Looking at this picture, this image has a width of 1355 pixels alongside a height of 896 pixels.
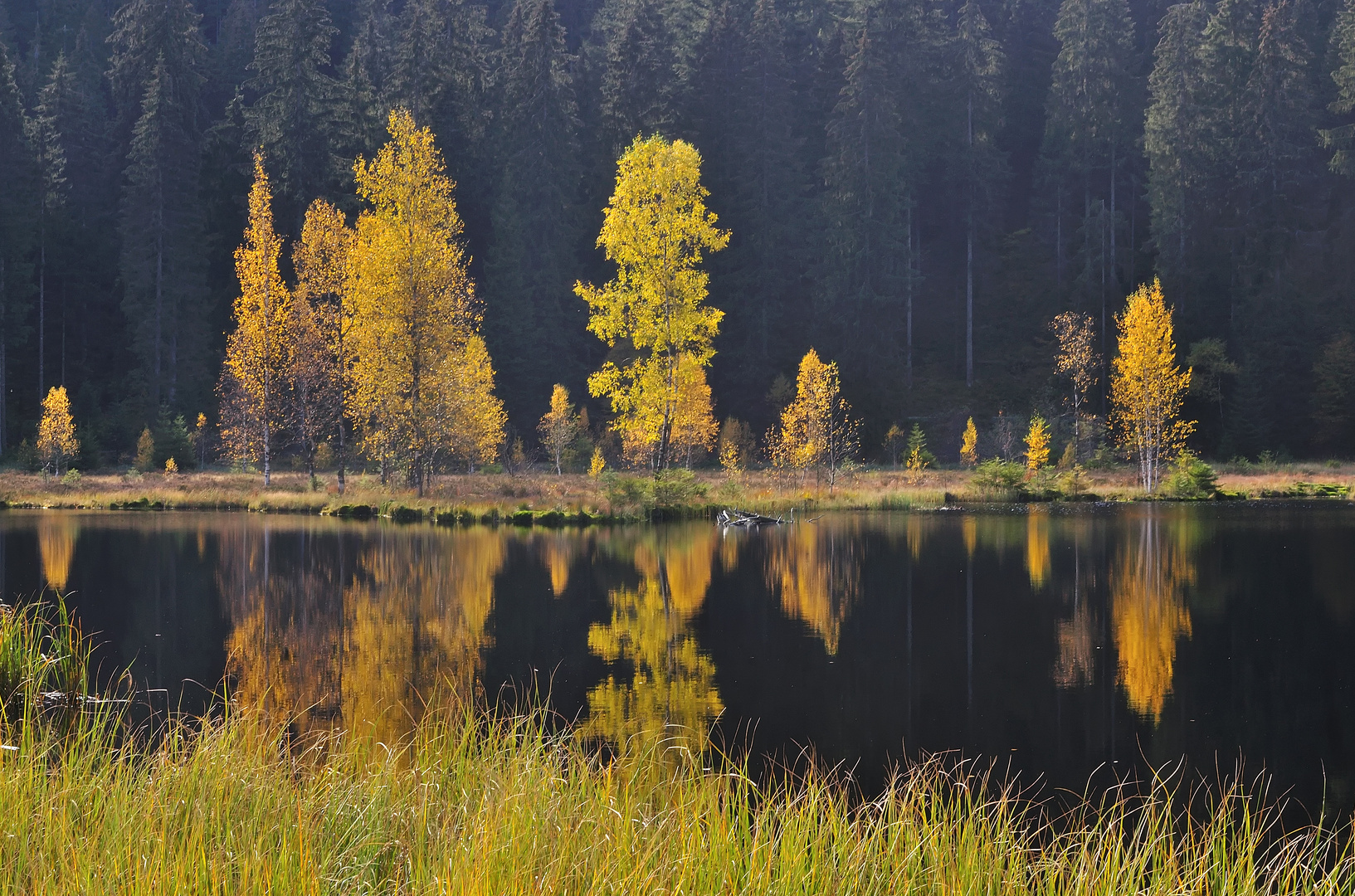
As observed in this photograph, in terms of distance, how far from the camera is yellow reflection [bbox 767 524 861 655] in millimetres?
13930

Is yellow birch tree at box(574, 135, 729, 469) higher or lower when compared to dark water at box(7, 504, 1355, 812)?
higher

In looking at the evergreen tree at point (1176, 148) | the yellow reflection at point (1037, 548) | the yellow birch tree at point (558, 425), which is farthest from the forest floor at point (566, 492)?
the evergreen tree at point (1176, 148)

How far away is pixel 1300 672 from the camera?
1059cm

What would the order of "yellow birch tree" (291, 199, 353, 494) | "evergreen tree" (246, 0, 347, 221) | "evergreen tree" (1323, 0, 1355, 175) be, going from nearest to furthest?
1. "yellow birch tree" (291, 199, 353, 494)
2. "evergreen tree" (1323, 0, 1355, 175)
3. "evergreen tree" (246, 0, 347, 221)

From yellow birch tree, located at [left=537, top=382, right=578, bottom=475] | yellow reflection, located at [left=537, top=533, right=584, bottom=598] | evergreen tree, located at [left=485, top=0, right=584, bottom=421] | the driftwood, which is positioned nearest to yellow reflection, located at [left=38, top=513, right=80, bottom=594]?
yellow reflection, located at [left=537, top=533, right=584, bottom=598]

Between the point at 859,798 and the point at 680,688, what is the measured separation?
3343 millimetres

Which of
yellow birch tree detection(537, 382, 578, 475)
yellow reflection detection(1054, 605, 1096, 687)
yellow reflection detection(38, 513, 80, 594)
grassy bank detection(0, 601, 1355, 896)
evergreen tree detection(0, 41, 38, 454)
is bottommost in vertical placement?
yellow reflection detection(1054, 605, 1096, 687)

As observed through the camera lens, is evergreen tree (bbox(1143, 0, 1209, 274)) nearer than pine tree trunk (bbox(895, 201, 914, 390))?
Yes

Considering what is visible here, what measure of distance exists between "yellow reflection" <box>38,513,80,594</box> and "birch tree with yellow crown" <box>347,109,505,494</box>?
8281 millimetres

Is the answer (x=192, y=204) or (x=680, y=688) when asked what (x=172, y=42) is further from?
(x=680, y=688)

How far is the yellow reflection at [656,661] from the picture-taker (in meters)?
8.56

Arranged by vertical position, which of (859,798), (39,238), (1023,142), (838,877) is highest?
(1023,142)

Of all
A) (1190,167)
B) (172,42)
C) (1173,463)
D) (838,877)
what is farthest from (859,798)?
(172,42)

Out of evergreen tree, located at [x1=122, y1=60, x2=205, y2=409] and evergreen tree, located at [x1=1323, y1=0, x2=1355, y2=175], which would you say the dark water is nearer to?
evergreen tree, located at [x1=122, y1=60, x2=205, y2=409]
